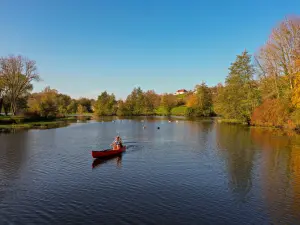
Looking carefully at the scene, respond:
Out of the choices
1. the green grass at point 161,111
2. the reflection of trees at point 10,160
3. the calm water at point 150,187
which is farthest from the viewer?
the green grass at point 161,111

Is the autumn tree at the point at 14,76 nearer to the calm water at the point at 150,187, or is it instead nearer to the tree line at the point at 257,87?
the tree line at the point at 257,87

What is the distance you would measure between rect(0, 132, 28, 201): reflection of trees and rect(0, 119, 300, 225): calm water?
9 cm

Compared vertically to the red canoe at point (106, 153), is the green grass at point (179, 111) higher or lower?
higher

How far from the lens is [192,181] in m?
22.8

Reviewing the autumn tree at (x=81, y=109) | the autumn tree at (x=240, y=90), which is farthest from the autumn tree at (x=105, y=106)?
the autumn tree at (x=240, y=90)

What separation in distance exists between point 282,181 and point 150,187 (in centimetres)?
1180

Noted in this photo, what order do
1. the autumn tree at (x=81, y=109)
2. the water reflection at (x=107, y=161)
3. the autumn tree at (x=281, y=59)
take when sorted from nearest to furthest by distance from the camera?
the water reflection at (x=107, y=161), the autumn tree at (x=281, y=59), the autumn tree at (x=81, y=109)

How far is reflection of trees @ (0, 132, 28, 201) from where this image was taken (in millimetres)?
22095

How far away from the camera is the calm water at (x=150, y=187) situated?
15898mm

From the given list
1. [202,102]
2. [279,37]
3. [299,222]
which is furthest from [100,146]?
[202,102]

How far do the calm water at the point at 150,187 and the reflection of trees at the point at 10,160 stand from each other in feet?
0.29

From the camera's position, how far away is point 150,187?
21094 mm

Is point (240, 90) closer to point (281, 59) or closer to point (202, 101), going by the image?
point (281, 59)

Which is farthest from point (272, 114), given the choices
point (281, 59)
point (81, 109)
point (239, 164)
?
point (81, 109)
